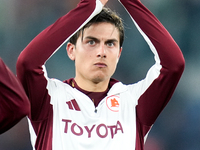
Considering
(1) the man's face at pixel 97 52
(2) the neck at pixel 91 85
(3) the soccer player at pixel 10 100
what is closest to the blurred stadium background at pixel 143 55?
(2) the neck at pixel 91 85

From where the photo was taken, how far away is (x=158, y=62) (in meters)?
2.59

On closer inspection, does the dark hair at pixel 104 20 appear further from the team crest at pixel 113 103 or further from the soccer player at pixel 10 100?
the soccer player at pixel 10 100

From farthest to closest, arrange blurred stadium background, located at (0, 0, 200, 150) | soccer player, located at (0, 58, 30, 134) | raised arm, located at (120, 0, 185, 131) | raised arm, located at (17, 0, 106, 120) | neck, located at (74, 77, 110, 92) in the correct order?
1. blurred stadium background, located at (0, 0, 200, 150)
2. neck, located at (74, 77, 110, 92)
3. raised arm, located at (120, 0, 185, 131)
4. raised arm, located at (17, 0, 106, 120)
5. soccer player, located at (0, 58, 30, 134)

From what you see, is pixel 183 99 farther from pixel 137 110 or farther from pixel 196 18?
pixel 137 110

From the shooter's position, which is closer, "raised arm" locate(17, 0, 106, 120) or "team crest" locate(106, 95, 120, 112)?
"raised arm" locate(17, 0, 106, 120)

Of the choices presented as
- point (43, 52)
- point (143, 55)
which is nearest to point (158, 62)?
point (43, 52)

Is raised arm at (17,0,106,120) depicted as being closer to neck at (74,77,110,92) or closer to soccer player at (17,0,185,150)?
soccer player at (17,0,185,150)

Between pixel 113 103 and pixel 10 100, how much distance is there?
2.61 feet

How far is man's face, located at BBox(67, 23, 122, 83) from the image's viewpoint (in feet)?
8.51

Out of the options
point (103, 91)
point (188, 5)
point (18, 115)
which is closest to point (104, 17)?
A: point (103, 91)

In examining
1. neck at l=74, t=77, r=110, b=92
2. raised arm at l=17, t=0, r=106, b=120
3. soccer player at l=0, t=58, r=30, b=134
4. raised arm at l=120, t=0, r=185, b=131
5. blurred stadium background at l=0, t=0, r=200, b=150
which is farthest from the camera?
blurred stadium background at l=0, t=0, r=200, b=150

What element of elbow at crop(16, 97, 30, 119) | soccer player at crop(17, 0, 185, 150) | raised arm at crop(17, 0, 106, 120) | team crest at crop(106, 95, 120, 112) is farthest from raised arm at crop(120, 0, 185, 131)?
elbow at crop(16, 97, 30, 119)

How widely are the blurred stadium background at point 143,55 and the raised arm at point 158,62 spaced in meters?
2.09

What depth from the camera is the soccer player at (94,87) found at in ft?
8.02
